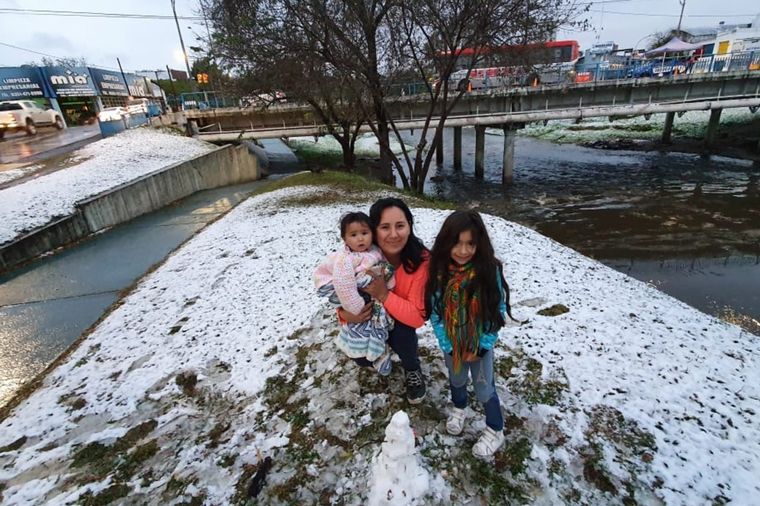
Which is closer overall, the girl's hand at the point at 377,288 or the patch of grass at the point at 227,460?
the girl's hand at the point at 377,288

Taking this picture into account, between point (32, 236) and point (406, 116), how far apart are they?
65.5ft

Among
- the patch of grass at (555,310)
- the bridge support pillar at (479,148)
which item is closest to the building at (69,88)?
the bridge support pillar at (479,148)

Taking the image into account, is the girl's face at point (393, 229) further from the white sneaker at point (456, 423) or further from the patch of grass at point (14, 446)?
the patch of grass at point (14, 446)

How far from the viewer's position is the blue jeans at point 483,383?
8.70 ft

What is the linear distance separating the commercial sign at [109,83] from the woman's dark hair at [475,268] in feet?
149

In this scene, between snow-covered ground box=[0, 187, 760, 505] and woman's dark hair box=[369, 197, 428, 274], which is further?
snow-covered ground box=[0, 187, 760, 505]

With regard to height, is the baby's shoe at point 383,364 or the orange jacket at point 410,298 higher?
the orange jacket at point 410,298

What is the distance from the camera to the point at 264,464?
9.91 ft

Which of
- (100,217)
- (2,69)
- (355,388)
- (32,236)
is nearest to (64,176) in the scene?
(100,217)

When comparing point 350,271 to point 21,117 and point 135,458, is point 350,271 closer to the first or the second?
point 135,458

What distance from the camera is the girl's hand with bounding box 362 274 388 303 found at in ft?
8.24

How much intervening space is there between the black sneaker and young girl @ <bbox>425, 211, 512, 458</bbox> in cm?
56

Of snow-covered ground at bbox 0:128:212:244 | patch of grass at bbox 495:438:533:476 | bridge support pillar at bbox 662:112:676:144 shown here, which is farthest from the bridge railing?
patch of grass at bbox 495:438:533:476

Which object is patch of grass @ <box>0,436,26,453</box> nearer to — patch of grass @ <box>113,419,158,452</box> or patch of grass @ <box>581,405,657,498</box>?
patch of grass @ <box>113,419,158,452</box>
